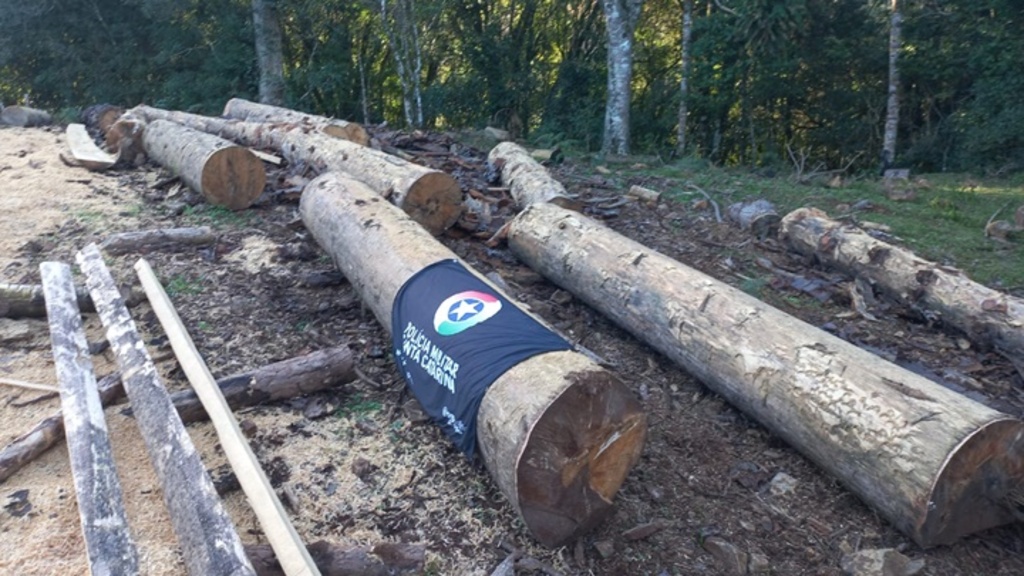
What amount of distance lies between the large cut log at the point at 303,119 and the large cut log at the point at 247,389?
228 inches

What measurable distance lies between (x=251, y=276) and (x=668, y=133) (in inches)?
618

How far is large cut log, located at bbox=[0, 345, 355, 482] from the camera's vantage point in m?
3.50

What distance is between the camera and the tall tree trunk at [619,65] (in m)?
14.4

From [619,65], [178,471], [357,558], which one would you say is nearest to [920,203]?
[619,65]

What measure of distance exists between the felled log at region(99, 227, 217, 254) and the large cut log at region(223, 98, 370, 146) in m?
3.44

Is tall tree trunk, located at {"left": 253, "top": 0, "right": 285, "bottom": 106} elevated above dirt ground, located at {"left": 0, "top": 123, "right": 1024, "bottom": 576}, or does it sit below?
above

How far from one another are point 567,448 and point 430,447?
36.5 inches

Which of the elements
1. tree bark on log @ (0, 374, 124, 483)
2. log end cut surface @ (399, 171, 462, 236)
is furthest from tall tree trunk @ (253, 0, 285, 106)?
tree bark on log @ (0, 374, 124, 483)

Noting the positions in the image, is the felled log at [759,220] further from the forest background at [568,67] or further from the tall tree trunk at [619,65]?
the forest background at [568,67]

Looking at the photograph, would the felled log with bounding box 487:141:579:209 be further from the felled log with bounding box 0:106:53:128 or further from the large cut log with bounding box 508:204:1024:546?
the felled log with bounding box 0:106:53:128

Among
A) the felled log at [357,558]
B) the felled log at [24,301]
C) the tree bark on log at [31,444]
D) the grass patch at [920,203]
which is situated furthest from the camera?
the grass patch at [920,203]

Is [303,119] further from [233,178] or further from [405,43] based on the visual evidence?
[405,43]

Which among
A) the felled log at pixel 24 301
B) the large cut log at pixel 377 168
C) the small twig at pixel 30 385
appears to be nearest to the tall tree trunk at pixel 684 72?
the large cut log at pixel 377 168

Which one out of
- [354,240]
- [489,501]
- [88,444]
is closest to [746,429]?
[489,501]
